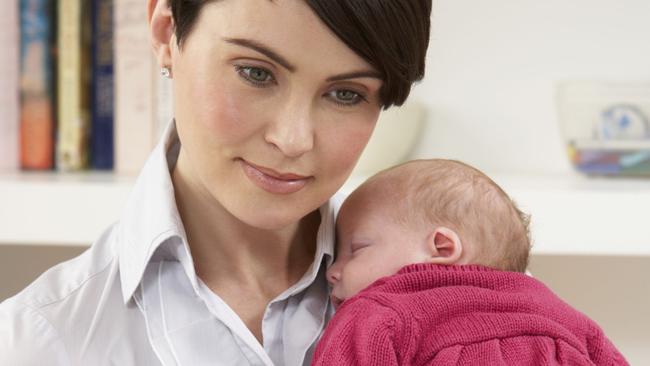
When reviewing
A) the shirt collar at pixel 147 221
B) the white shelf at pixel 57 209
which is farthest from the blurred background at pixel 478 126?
the shirt collar at pixel 147 221

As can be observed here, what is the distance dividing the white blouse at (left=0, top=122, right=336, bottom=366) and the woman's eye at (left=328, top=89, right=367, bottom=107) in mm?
246

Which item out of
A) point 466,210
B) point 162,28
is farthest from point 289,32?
point 466,210

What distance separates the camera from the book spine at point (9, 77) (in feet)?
5.85

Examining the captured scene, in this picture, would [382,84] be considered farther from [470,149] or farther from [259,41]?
[470,149]

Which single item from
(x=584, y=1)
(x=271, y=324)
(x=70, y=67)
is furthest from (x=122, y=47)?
(x=584, y=1)

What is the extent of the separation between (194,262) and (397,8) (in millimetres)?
435

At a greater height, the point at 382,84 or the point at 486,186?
the point at 382,84

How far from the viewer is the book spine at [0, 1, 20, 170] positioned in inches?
70.2

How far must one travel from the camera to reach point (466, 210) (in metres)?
1.26

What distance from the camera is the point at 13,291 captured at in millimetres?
2059

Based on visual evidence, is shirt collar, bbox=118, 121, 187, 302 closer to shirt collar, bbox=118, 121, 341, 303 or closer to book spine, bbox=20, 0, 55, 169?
shirt collar, bbox=118, 121, 341, 303

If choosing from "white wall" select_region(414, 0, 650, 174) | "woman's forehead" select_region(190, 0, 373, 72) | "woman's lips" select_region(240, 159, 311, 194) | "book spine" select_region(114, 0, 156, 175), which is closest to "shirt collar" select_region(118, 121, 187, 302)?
"woman's lips" select_region(240, 159, 311, 194)

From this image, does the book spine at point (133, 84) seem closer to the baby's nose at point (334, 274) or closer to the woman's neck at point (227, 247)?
the woman's neck at point (227, 247)

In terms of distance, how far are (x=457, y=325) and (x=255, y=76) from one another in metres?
0.36
